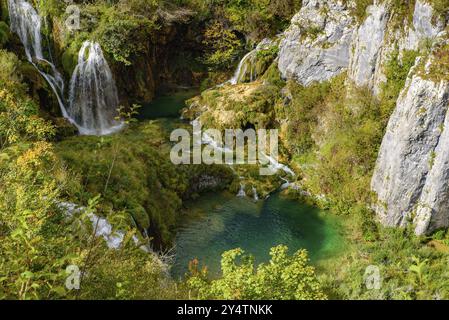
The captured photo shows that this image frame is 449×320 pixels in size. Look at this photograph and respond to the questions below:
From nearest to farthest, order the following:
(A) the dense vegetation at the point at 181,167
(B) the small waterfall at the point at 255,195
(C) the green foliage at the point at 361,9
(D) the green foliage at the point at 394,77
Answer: (A) the dense vegetation at the point at 181,167
(D) the green foliage at the point at 394,77
(B) the small waterfall at the point at 255,195
(C) the green foliage at the point at 361,9

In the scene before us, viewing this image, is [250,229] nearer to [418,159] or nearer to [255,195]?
[255,195]

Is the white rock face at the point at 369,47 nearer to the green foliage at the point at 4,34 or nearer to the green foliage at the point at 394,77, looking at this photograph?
the green foliage at the point at 394,77

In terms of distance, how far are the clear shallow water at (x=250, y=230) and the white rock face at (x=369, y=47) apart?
6.44 m

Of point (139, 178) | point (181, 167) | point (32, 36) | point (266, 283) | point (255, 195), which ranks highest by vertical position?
point (32, 36)

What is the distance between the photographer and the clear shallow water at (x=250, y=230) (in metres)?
Answer: 14.1

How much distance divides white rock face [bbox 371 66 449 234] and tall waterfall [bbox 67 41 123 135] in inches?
558

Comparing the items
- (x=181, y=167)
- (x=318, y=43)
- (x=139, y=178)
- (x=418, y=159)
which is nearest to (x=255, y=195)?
(x=181, y=167)

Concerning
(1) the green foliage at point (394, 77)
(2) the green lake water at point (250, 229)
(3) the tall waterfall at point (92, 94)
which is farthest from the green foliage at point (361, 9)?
(3) the tall waterfall at point (92, 94)

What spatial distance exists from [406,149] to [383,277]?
616 cm

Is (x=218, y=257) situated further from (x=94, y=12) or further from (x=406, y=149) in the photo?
(x=94, y=12)

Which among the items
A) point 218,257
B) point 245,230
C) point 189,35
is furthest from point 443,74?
point 189,35

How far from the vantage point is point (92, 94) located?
2197 cm

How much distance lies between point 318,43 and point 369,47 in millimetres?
3540

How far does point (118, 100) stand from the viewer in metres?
23.4
